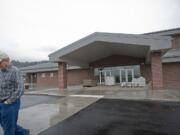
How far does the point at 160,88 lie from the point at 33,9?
12.8m

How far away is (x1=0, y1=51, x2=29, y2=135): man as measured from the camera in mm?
3203

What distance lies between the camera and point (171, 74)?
18562 millimetres

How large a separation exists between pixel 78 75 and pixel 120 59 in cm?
656

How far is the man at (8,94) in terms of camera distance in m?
3.20

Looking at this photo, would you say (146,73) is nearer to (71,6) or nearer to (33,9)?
(71,6)

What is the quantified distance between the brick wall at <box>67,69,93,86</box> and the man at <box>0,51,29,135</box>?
19.7 m

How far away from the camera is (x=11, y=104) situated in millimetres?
3229

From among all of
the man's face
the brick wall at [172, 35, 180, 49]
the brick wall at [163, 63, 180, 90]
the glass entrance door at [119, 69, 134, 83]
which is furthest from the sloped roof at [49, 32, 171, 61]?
the man's face

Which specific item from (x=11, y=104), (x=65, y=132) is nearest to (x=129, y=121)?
(x=65, y=132)

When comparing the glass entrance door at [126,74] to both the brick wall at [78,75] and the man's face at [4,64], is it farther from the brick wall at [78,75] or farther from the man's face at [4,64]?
the man's face at [4,64]

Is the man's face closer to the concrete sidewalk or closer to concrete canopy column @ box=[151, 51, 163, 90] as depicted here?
the concrete sidewalk

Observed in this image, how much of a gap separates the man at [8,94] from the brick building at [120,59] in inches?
441

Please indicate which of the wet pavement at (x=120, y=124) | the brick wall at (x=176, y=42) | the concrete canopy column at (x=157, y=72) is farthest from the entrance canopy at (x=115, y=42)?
the brick wall at (x=176, y=42)

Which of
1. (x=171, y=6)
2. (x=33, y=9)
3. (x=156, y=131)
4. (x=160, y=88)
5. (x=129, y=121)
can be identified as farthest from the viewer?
(x=171, y=6)
